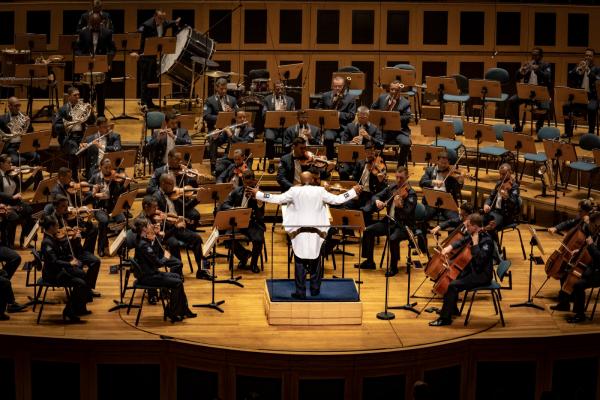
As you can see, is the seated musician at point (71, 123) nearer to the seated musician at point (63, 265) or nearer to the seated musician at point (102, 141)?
the seated musician at point (102, 141)

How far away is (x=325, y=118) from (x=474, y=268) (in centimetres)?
380

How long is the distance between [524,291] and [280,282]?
9.01 feet

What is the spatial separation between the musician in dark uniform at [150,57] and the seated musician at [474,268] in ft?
21.8

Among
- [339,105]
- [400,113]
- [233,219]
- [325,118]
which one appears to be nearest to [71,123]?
[325,118]

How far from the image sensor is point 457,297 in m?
10.7

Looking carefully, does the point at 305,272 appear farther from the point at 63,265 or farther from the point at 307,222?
the point at 63,265

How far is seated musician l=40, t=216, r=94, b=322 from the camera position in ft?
34.1

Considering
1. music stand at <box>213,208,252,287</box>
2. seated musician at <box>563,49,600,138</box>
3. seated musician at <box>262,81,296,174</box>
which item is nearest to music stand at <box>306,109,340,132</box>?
seated musician at <box>262,81,296,174</box>

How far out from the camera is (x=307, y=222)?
1095 cm

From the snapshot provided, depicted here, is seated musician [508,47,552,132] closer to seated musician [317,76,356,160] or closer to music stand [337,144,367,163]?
seated musician [317,76,356,160]

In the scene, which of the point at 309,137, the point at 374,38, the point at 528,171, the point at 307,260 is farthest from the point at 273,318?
the point at 374,38

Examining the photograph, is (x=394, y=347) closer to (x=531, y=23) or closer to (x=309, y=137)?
(x=309, y=137)

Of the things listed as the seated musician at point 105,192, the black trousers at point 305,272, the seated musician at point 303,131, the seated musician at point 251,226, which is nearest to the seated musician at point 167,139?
the seated musician at point 105,192

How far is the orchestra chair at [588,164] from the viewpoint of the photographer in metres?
13.5
